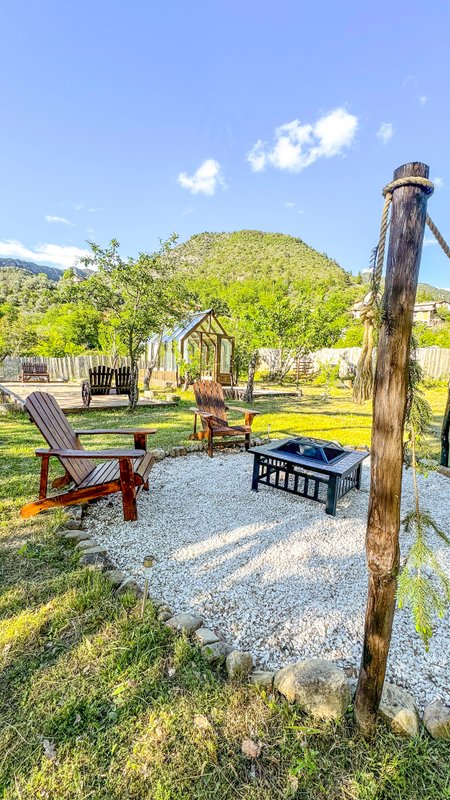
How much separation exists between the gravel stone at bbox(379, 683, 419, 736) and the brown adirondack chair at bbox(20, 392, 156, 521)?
2.05 meters

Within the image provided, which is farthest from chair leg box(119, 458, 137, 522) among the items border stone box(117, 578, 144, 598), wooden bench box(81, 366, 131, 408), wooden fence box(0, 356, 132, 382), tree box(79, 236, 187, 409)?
wooden fence box(0, 356, 132, 382)

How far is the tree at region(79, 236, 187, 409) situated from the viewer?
24.9 ft

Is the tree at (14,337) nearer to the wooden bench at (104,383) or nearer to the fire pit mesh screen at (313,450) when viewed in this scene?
the wooden bench at (104,383)

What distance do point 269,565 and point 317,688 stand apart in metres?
1.03

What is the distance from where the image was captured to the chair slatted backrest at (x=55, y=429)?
9.64 ft

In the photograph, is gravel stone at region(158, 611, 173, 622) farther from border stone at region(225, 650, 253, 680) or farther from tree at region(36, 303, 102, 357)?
tree at region(36, 303, 102, 357)

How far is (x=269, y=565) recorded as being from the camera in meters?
2.42

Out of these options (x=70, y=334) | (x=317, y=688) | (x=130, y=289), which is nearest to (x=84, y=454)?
(x=317, y=688)

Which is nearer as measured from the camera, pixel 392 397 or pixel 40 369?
pixel 392 397

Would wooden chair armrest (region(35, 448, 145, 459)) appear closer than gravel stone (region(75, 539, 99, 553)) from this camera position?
No

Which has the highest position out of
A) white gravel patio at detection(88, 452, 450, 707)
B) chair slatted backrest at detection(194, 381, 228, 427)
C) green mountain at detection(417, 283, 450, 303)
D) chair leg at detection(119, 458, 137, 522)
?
green mountain at detection(417, 283, 450, 303)

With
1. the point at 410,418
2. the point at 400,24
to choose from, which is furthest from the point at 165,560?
Answer: the point at 400,24

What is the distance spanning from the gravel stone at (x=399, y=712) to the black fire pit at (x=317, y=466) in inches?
69.1

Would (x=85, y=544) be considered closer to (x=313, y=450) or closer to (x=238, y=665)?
(x=238, y=665)
